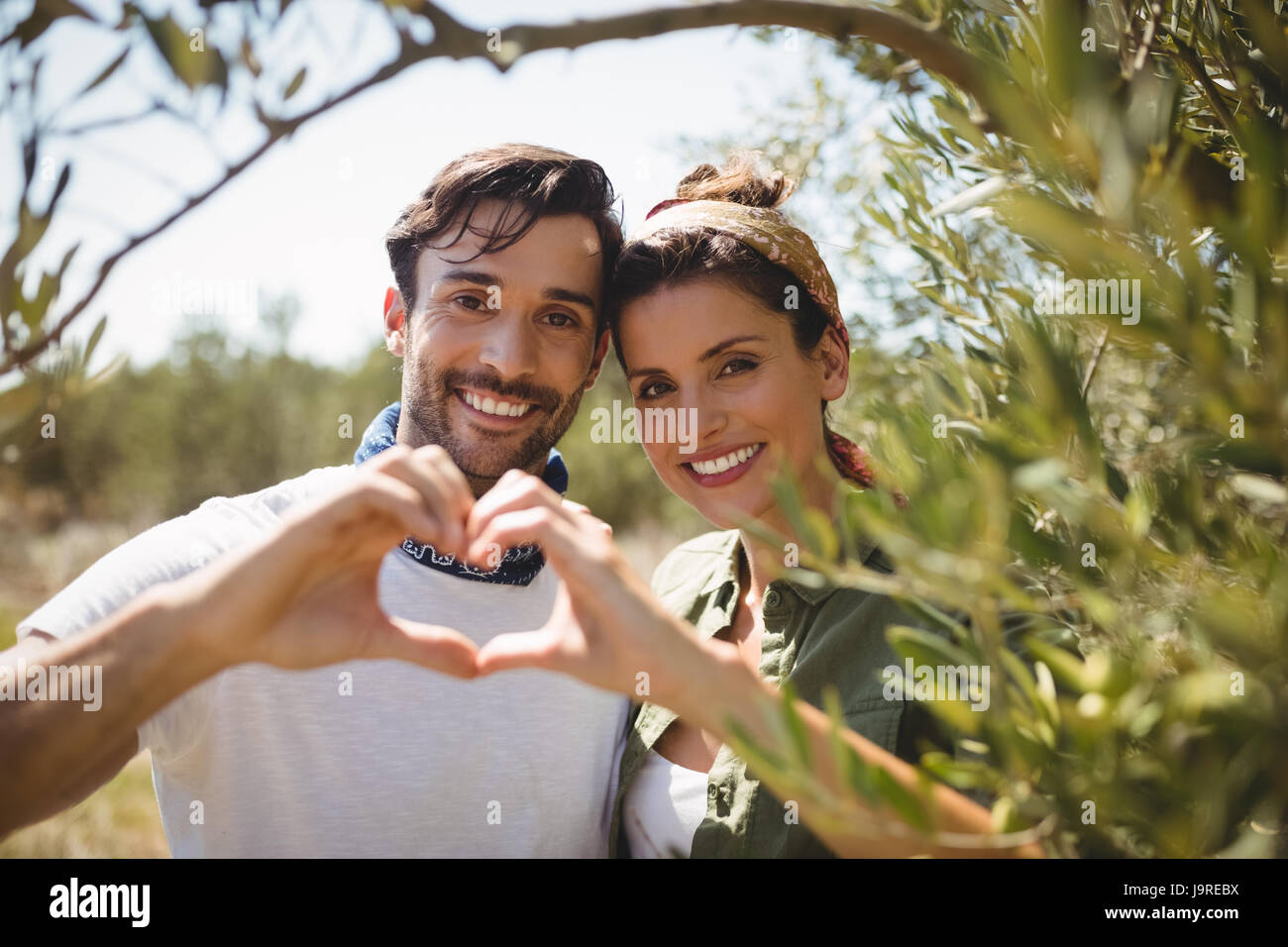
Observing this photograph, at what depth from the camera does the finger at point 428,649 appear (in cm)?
134

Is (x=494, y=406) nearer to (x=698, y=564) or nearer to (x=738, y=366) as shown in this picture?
(x=738, y=366)

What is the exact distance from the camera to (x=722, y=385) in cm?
240

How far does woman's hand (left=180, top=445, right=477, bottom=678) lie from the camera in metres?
1.24

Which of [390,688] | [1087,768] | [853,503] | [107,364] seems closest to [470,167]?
[390,688]

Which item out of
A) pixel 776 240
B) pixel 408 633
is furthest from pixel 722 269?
pixel 408 633

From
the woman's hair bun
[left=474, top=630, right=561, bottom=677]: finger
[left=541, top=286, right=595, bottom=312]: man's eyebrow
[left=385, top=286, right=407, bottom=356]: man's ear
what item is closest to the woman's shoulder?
[left=541, top=286, right=595, bottom=312]: man's eyebrow

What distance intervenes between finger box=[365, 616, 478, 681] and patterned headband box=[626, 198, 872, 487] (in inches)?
57.0

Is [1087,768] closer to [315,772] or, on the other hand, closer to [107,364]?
[107,364]

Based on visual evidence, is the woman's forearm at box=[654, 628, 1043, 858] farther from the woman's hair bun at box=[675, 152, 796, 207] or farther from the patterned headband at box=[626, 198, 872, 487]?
the woman's hair bun at box=[675, 152, 796, 207]

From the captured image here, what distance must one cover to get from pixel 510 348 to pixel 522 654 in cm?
145

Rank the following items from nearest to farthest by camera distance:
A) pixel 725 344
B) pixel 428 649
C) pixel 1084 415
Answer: pixel 1084 415 < pixel 428 649 < pixel 725 344

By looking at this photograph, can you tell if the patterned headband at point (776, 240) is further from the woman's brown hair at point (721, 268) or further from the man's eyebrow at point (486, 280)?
the man's eyebrow at point (486, 280)

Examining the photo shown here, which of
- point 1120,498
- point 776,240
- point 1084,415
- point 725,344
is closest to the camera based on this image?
point 1084,415
